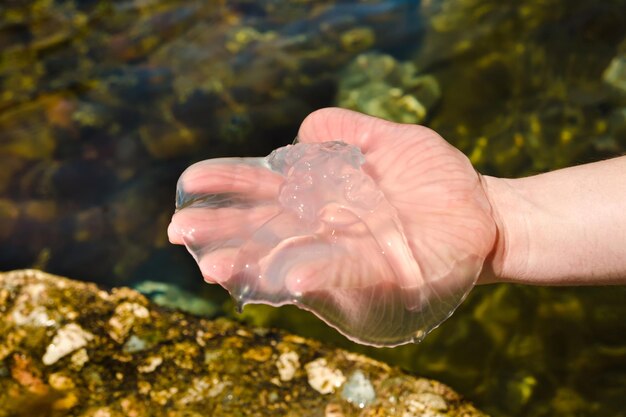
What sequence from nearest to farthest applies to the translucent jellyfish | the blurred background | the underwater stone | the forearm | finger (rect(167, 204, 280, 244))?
1. the translucent jellyfish
2. finger (rect(167, 204, 280, 244))
3. the forearm
4. the blurred background
5. the underwater stone

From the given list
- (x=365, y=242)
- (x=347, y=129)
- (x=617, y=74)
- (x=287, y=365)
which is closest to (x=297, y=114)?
(x=347, y=129)

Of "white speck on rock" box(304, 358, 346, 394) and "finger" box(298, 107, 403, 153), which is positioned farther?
"white speck on rock" box(304, 358, 346, 394)

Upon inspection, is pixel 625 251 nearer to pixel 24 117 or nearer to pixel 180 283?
pixel 180 283

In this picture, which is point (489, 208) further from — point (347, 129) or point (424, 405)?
point (424, 405)

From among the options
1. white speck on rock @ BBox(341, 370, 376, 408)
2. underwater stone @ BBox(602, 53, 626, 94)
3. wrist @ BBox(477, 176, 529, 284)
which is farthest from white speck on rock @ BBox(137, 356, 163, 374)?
underwater stone @ BBox(602, 53, 626, 94)

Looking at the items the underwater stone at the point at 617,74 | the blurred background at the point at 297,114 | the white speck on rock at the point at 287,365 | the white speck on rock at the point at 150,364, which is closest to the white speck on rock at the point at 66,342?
the white speck on rock at the point at 150,364

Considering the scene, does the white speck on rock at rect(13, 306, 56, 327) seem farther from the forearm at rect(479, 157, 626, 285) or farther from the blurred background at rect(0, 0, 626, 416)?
the forearm at rect(479, 157, 626, 285)
